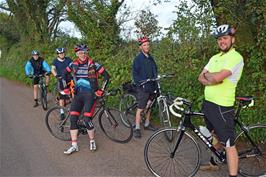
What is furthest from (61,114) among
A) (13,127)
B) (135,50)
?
(135,50)

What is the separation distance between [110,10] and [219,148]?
33.2 feet

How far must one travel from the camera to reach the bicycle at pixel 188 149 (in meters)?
4.32

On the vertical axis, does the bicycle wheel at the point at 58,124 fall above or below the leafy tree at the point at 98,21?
below

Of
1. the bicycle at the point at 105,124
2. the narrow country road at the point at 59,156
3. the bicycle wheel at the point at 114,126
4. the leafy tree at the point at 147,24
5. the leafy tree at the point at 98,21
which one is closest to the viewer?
the narrow country road at the point at 59,156

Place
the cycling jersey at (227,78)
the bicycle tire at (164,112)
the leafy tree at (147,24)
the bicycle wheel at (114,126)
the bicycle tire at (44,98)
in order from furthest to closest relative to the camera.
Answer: the leafy tree at (147,24) → the bicycle tire at (44,98) → the bicycle tire at (164,112) → the bicycle wheel at (114,126) → the cycling jersey at (227,78)

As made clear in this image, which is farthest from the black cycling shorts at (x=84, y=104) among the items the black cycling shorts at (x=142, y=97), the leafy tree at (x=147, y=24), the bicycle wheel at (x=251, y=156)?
the leafy tree at (x=147, y=24)

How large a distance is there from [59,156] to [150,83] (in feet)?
7.60

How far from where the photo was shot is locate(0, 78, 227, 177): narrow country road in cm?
489

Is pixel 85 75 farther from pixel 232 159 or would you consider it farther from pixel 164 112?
pixel 232 159

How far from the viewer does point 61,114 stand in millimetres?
6484

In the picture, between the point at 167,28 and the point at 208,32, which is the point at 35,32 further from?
the point at 208,32

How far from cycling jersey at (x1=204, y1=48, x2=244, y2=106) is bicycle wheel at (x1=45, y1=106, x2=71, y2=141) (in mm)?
3423

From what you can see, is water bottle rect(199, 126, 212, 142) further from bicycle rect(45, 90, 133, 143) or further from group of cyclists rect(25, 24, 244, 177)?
bicycle rect(45, 90, 133, 143)

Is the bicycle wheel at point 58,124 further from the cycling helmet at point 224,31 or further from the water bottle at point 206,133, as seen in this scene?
the cycling helmet at point 224,31
